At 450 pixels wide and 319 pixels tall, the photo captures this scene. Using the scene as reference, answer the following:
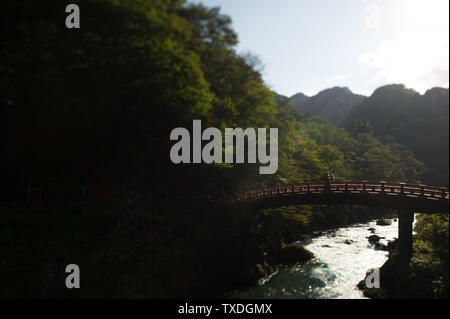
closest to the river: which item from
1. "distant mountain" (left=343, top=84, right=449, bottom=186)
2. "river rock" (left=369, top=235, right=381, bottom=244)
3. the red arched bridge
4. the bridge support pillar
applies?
"river rock" (left=369, top=235, right=381, bottom=244)

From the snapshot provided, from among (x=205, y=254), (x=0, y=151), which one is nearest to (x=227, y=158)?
(x=205, y=254)

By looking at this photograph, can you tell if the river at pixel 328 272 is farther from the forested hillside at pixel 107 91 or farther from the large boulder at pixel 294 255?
the forested hillside at pixel 107 91

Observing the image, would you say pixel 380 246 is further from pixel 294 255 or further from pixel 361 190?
pixel 361 190

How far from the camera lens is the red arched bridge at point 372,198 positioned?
18.9 metres

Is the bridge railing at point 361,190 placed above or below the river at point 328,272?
above

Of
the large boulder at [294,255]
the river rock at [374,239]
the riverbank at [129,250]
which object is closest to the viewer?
the riverbank at [129,250]

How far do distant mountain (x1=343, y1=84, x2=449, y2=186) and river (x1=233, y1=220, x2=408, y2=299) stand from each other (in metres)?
80.9

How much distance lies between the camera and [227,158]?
2752 cm

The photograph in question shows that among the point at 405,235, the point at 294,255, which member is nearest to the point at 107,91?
the point at 294,255

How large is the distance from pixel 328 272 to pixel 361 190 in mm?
9077

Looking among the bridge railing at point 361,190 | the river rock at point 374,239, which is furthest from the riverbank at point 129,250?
the river rock at point 374,239

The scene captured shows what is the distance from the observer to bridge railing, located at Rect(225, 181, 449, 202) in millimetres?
18906
